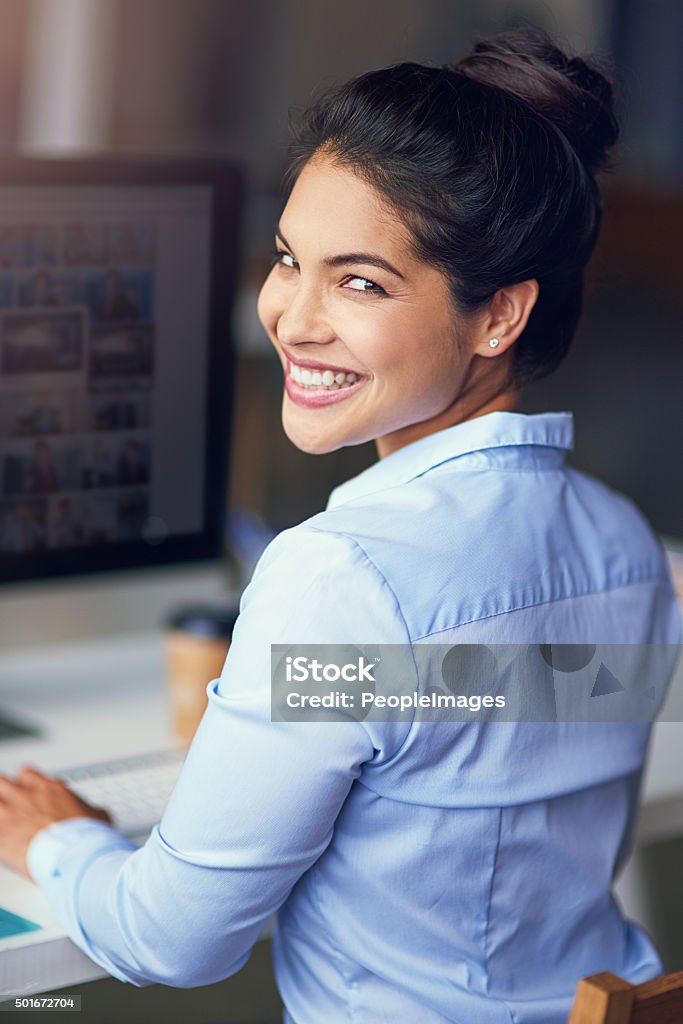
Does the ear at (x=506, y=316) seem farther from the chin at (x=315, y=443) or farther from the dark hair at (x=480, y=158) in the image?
the chin at (x=315, y=443)

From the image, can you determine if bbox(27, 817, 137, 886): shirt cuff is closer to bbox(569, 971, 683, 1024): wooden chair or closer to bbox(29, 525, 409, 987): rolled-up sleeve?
bbox(29, 525, 409, 987): rolled-up sleeve

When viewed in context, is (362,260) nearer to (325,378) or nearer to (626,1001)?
(325,378)

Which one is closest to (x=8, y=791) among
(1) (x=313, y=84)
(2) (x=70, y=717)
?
(2) (x=70, y=717)

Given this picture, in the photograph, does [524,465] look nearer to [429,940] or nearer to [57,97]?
[429,940]

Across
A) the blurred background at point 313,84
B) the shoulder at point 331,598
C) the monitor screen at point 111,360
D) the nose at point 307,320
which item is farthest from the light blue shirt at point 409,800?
the blurred background at point 313,84

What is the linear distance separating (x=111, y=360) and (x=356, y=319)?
18.0 inches

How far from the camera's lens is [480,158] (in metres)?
0.92

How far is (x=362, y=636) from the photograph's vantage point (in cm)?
86

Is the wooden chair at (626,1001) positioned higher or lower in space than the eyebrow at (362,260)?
lower

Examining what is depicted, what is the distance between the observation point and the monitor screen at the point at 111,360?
1282mm

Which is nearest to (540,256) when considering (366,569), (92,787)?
(366,569)

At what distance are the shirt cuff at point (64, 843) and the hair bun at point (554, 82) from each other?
0.63m

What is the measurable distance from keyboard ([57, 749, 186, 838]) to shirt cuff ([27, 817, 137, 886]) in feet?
0.25

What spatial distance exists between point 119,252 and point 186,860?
0.66 meters
